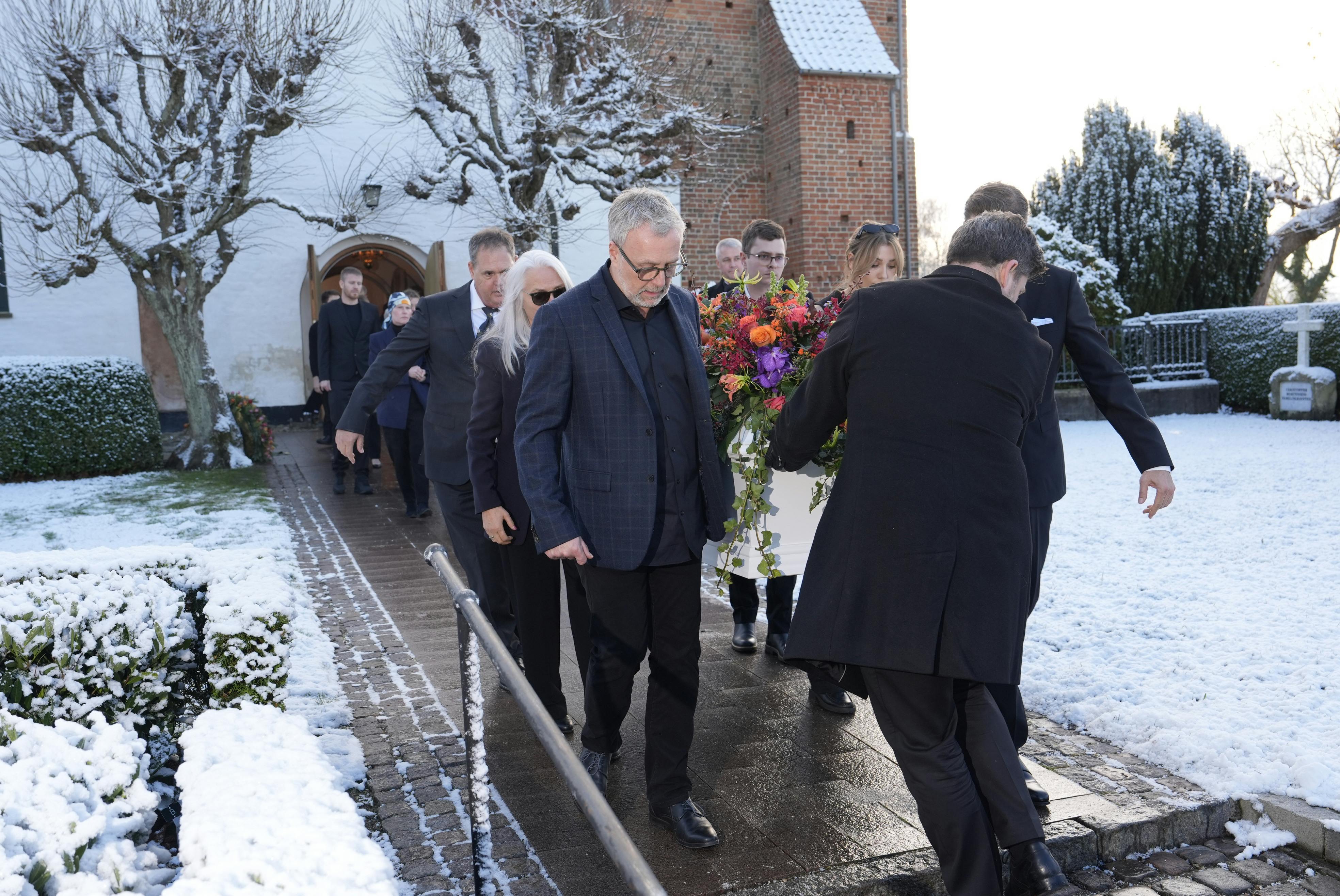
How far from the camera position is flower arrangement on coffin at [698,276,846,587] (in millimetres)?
3867

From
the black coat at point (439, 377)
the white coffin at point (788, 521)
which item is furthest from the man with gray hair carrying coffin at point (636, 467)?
the black coat at point (439, 377)

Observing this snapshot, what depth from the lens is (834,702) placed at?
438 cm

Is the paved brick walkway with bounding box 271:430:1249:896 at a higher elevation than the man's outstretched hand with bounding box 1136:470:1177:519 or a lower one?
lower

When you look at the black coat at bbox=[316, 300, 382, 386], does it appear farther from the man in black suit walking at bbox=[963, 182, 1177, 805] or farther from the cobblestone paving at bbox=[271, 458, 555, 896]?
the man in black suit walking at bbox=[963, 182, 1177, 805]

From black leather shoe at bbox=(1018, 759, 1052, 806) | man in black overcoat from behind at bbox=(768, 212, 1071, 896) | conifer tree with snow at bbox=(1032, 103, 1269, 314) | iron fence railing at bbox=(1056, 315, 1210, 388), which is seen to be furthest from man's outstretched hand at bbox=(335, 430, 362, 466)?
conifer tree with snow at bbox=(1032, 103, 1269, 314)

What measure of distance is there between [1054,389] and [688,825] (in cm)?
184

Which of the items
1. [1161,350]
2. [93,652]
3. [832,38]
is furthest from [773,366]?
[832,38]

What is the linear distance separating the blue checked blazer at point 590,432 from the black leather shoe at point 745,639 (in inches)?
83.1

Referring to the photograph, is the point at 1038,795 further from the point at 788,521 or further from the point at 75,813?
the point at 75,813

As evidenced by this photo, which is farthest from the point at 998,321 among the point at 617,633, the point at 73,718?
the point at 73,718

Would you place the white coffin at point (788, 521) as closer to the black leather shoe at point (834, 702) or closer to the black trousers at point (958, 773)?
the black leather shoe at point (834, 702)

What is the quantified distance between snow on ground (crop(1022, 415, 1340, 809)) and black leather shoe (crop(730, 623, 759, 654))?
1.29 m

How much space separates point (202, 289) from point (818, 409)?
12.0 metres

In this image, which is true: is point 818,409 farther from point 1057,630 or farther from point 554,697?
point 1057,630
